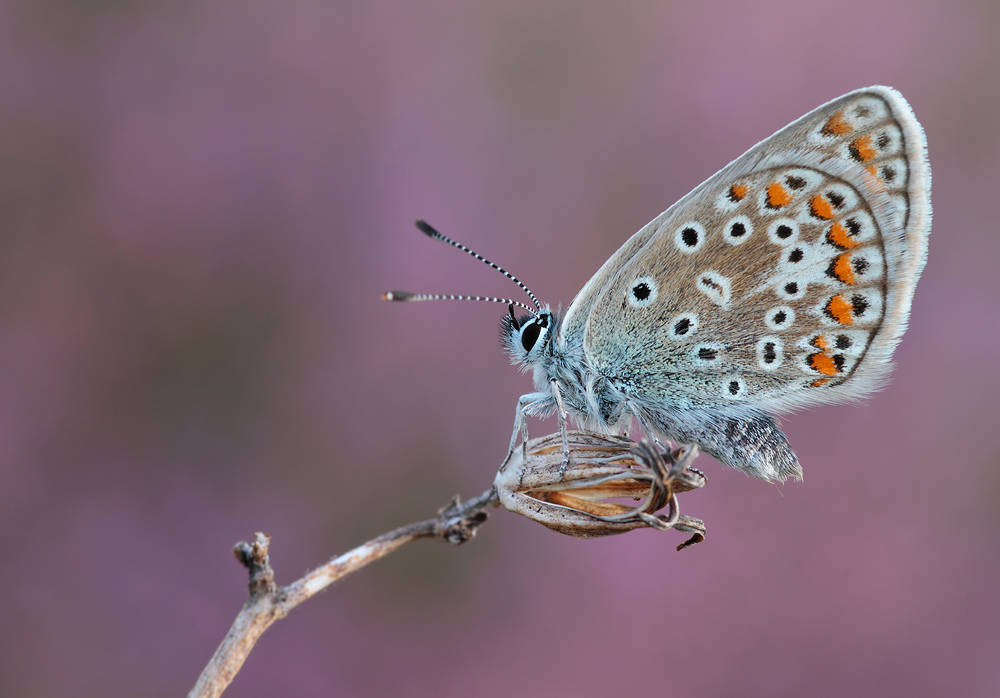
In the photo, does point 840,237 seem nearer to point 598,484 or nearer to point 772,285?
point 772,285

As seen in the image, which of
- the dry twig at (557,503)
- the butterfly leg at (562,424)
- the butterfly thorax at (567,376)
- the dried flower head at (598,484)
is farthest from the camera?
the butterfly thorax at (567,376)

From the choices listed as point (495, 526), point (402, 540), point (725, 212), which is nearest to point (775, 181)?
point (725, 212)

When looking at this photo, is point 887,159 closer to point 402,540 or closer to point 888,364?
point 888,364

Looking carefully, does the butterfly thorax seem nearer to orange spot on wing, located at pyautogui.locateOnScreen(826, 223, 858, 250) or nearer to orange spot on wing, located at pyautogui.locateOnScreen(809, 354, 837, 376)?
orange spot on wing, located at pyautogui.locateOnScreen(809, 354, 837, 376)

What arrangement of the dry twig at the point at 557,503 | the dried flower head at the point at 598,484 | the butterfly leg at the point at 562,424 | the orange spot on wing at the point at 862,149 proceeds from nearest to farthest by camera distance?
1. the dry twig at the point at 557,503
2. the dried flower head at the point at 598,484
3. the butterfly leg at the point at 562,424
4. the orange spot on wing at the point at 862,149

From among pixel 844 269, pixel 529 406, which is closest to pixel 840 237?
pixel 844 269

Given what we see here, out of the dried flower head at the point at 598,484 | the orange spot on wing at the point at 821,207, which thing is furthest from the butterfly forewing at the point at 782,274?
the dried flower head at the point at 598,484

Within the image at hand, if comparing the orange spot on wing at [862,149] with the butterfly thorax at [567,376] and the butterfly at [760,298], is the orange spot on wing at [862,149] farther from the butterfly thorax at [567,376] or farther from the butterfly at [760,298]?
the butterfly thorax at [567,376]
